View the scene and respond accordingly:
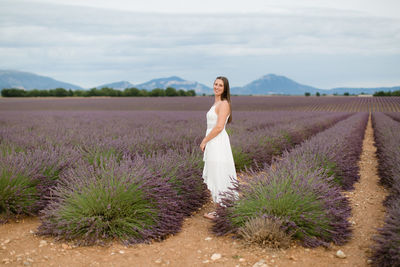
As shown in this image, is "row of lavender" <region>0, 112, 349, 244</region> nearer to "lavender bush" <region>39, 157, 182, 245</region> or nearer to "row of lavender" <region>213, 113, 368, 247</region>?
"lavender bush" <region>39, 157, 182, 245</region>

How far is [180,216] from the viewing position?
355 cm

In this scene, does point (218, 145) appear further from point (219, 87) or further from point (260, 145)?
point (260, 145)

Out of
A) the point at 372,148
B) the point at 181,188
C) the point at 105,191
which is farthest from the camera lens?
the point at 372,148

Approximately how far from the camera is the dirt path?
2.73 m

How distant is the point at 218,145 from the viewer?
3.82 metres

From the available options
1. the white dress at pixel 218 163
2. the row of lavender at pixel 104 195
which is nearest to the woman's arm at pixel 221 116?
the white dress at pixel 218 163

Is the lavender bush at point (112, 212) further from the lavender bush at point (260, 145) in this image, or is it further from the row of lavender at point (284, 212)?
the lavender bush at point (260, 145)

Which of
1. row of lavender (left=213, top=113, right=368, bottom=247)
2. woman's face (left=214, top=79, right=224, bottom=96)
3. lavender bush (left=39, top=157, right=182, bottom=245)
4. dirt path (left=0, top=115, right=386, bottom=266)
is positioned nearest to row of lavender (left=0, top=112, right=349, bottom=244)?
lavender bush (left=39, top=157, right=182, bottom=245)

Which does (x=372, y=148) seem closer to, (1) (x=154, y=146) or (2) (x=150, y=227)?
(1) (x=154, y=146)

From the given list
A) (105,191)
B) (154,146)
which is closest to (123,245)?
(105,191)

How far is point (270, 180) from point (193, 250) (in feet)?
3.33

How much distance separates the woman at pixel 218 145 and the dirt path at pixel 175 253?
0.57m

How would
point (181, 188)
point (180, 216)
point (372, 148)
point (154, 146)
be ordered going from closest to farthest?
point (180, 216) → point (181, 188) → point (154, 146) → point (372, 148)

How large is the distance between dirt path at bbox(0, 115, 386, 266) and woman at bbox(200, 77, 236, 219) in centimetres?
57
